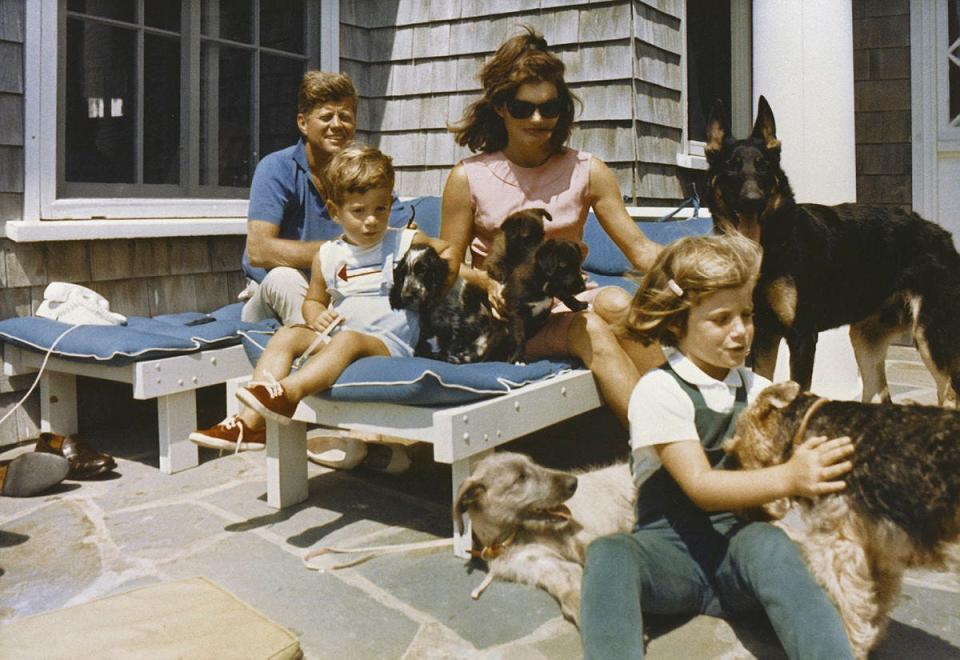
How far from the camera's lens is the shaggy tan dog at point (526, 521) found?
262cm

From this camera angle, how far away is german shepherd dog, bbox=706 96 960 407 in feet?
11.5

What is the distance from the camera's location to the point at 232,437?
3213 millimetres

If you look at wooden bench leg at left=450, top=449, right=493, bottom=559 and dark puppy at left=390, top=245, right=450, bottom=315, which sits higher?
dark puppy at left=390, top=245, right=450, bottom=315

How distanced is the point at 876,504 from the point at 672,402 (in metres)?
0.50

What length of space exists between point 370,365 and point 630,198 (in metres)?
3.24

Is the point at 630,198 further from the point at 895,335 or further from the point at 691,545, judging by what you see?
the point at 691,545

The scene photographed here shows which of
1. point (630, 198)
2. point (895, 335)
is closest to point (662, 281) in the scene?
point (895, 335)

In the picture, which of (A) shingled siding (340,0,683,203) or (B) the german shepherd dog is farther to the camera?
(A) shingled siding (340,0,683,203)

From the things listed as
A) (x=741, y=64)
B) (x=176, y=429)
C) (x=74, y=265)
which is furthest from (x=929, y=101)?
(x=74, y=265)

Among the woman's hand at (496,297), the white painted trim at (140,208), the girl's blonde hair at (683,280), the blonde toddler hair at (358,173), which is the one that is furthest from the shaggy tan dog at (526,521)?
the white painted trim at (140,208)

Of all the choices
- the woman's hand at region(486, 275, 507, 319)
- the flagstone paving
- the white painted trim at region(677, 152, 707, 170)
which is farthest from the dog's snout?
the white painted trim at region(677, 152, 707, 170)

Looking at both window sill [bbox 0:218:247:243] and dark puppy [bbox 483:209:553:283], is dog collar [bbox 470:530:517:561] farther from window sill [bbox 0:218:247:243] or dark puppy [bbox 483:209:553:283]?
window sill [bbox 0:218:247:243]

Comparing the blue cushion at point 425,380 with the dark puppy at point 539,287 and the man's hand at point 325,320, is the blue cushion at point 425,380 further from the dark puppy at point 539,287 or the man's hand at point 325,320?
the man's hand at point 325,320

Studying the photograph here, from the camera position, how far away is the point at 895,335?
168 inches
